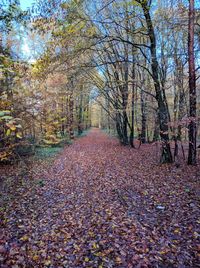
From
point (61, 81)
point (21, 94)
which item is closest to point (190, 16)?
point (21, 94)

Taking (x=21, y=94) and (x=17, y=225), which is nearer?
(x=17, y=225)

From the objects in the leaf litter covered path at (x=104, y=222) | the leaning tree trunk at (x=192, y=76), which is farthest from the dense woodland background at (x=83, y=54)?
the leaf litter covered path at (x=104, y=222)

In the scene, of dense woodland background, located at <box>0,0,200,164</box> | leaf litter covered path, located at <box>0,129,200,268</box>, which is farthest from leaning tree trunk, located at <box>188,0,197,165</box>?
leaf litter covered path, located at <box>0,129,200,268</box>

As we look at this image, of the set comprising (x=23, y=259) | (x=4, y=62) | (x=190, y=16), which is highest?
(x=190, y=16)

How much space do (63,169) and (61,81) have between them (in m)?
10.1

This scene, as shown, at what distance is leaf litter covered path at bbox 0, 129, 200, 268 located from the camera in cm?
375

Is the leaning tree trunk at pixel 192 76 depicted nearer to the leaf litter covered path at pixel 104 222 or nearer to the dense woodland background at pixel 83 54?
the dense woodland background at pixel 83 54

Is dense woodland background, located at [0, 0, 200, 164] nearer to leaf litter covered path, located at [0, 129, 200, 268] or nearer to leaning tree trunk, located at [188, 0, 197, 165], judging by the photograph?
leaning tree trunk, located at [188, 0, 197, 165]

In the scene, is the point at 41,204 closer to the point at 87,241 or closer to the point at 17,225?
the point at 17,225

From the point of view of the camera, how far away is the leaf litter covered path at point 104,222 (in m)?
3.75

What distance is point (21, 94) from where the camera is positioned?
988 centimetres

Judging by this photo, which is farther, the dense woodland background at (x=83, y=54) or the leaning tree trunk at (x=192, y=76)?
the leaning tree trunk at (x=192, y=76)

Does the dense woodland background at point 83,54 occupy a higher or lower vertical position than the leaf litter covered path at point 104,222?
higher

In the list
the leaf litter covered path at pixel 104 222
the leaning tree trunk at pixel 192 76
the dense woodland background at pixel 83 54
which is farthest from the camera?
the leaning tree trunk at pixel 192 76
